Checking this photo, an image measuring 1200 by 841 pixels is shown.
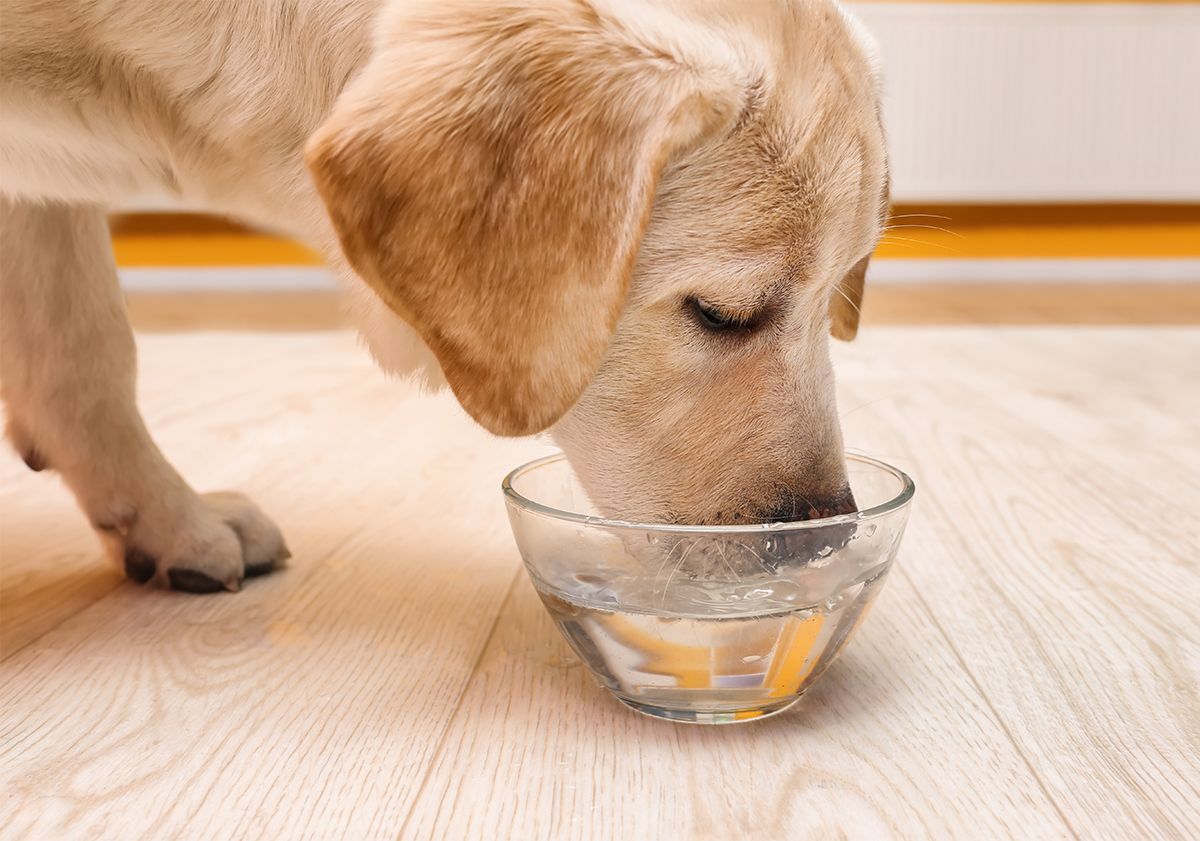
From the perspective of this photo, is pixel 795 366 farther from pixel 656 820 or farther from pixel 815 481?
pixel 656 820

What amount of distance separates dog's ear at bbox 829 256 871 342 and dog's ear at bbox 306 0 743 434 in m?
0.46

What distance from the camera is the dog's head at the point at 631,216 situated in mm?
1063

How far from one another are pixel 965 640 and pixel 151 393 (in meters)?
2.20

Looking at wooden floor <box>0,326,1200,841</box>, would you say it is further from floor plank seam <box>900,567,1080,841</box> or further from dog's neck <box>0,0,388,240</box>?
dog's neck <box>0,0,388,240</box>

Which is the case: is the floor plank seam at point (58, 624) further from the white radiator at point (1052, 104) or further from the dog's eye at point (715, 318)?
the white radiator at point (1052, 104)

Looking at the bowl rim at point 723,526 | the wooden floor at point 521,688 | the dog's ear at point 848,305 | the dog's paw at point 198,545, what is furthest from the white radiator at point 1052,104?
the bowl rim at point 723,526

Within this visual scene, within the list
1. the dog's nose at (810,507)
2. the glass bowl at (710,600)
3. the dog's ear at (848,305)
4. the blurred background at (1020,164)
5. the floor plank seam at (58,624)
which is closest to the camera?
the glass bowl at (710,600)

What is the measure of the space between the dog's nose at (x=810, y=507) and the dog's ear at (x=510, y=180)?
26 cm

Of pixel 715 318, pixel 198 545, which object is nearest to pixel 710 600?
pixel 715 318

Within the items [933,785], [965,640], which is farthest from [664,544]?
[965,640]

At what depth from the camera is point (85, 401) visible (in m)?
1.62

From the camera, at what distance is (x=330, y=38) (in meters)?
1.28

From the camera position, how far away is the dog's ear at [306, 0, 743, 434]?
3.46 ft

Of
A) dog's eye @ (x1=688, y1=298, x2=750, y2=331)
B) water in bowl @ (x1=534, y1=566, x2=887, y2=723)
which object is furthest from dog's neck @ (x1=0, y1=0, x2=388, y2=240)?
water in bowl @ (x1=534, y1=566, x2=887, y2=723)
